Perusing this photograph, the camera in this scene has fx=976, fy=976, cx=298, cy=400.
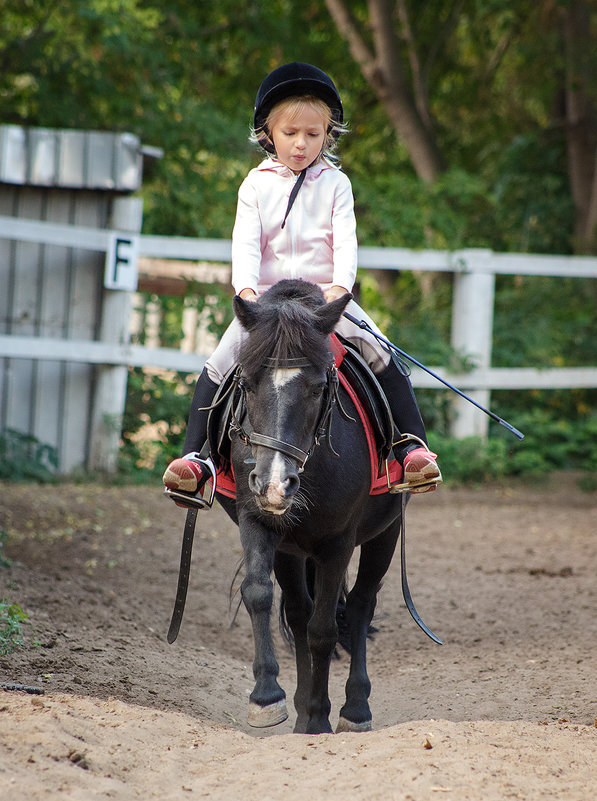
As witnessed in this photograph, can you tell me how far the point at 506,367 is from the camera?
10.5 meters

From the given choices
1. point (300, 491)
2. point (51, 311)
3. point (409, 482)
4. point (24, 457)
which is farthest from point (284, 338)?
point (51, 311)

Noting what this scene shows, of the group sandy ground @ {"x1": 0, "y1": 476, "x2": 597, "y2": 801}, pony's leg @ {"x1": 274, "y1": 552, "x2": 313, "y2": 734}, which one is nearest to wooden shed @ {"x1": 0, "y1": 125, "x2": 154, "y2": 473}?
sandy ground @ {"x1": 0, "y1": 476, "x2": 597, "y2": 801}

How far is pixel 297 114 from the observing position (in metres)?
3.80

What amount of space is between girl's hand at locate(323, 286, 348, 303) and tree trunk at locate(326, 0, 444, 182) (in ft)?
31.9

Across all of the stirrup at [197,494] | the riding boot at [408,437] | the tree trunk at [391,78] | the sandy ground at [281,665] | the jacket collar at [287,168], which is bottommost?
the sandy ground at [281,665]

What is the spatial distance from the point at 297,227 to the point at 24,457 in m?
5.44

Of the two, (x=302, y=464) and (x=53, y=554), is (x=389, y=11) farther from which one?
(x=302, y=464)

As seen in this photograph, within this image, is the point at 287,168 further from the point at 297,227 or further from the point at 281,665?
the point at 281,665

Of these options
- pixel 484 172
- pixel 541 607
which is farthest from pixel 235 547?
pixel 484 172

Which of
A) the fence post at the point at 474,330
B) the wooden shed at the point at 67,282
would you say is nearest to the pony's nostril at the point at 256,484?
the wooden shed at the point at 67,282

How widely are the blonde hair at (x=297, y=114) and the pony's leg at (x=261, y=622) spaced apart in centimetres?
160

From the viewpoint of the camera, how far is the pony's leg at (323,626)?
3.69m

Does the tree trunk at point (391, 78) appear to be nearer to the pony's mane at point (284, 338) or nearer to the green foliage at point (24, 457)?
the green foliage at point (24, 457)

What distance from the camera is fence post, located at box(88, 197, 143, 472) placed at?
9.03 metres
